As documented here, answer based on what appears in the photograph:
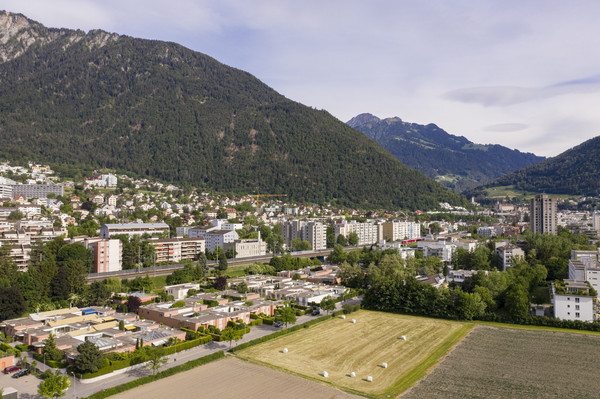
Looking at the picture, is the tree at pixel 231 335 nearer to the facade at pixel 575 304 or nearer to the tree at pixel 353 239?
the facade at pixel 575 304

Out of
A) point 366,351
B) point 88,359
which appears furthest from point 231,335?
point 366,351

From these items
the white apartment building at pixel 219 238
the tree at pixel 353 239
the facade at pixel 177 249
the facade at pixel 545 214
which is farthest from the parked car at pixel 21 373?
the facade at pixel 545 214

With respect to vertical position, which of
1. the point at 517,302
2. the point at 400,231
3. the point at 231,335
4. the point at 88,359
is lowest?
the point at 231,335

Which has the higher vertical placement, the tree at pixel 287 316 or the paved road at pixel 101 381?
the tree at pixel 287 316

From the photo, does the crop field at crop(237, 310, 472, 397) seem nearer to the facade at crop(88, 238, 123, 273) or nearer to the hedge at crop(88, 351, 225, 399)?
the hedge at crop(88, 351, 225, 399)

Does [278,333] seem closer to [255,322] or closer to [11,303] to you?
[255,322]

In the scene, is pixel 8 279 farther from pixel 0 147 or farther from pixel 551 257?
pixel 0 147

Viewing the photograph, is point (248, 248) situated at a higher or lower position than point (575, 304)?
higher

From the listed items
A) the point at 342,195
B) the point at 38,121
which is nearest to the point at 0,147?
the point at 38,121
